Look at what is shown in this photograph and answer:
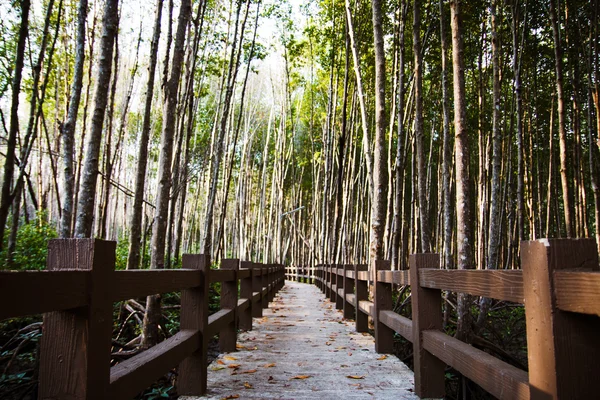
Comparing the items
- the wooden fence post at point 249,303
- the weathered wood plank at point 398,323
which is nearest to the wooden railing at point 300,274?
the wooden fence post at point 249,303

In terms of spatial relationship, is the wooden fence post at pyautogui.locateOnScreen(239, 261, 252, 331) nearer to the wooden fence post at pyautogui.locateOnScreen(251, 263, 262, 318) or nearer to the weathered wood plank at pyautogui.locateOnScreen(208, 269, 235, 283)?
the wooden fence post at pyautogui.locateOnScreen(251, 263, 262, 318)

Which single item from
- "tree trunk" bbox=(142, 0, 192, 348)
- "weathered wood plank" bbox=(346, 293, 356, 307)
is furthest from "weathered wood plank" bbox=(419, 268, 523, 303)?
"weathered wood plank" bbox=(346, 293, 356, 307)

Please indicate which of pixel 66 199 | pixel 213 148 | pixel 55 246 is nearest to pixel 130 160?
pixel 213 148

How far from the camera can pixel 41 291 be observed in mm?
1188

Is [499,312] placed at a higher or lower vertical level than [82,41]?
lower

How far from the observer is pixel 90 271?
1.45 m

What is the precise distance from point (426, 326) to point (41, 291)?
218 centimetres

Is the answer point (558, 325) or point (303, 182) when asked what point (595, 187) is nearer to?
point (558, 325)

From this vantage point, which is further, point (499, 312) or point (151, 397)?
point (499, 312)

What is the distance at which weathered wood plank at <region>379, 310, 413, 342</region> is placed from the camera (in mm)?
2990

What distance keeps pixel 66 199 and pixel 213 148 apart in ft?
35.3

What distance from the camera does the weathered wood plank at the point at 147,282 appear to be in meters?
1.68

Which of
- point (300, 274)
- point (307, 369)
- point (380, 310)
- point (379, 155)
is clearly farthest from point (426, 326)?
point (300, 274)

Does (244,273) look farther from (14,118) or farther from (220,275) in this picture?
(14,118)
